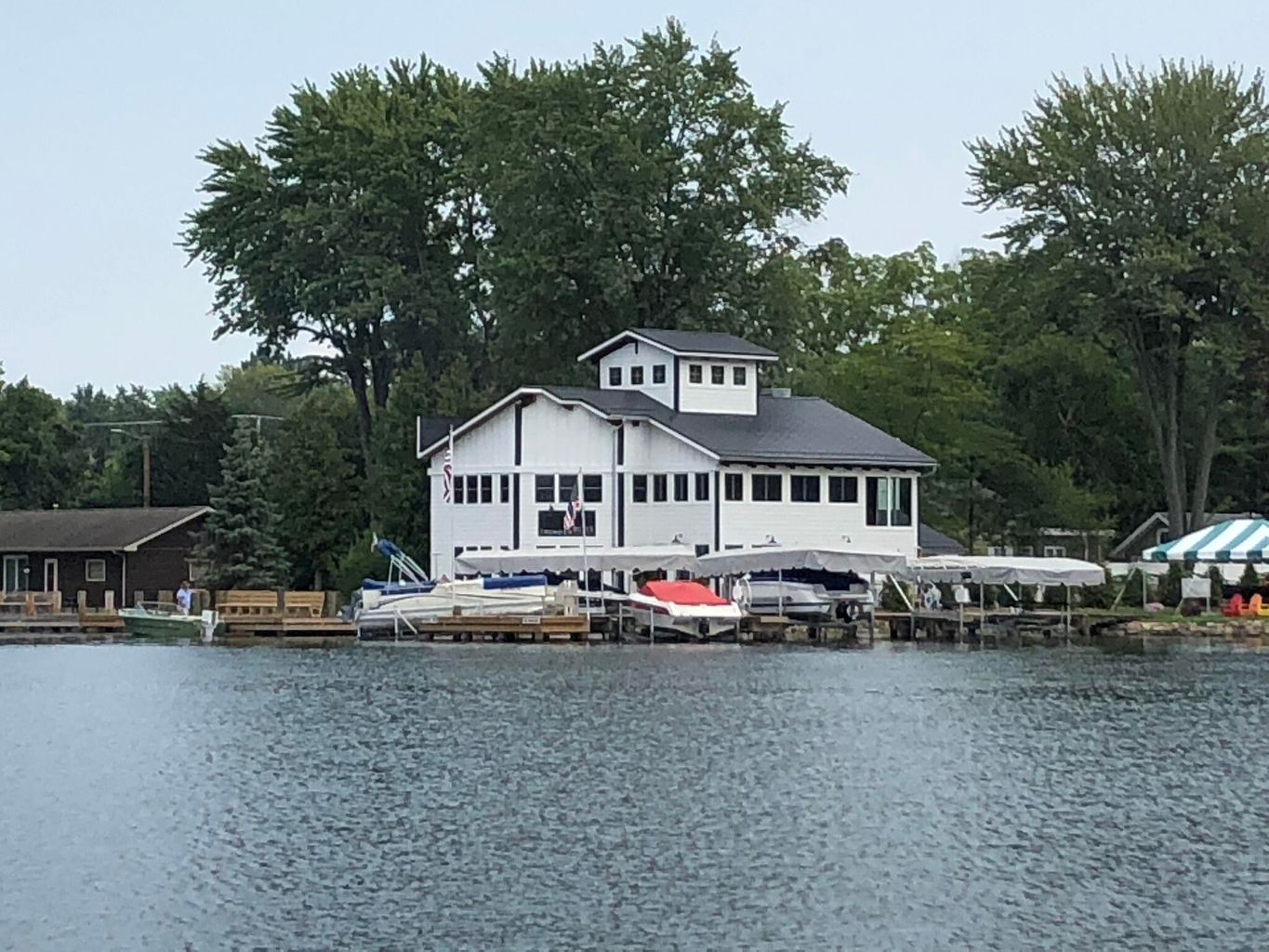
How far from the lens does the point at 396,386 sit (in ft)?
310

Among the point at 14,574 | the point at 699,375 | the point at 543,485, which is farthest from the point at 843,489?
the point at 14,574

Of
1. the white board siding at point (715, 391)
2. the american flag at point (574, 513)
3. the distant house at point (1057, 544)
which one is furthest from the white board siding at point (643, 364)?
the distant house at point (1057, 544)

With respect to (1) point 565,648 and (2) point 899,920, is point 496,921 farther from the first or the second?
(1) point 565,648

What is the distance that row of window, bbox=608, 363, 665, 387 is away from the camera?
84.5 meters

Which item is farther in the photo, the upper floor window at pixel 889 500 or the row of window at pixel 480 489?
the row of window at pixel 480 489

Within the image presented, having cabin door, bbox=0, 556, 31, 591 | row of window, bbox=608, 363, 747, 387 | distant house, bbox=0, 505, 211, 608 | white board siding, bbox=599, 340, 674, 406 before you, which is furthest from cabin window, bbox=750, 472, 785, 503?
cabin door, bbox=0, 556, 31, 591

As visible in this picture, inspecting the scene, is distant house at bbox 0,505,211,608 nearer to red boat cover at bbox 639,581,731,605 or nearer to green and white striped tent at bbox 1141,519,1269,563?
red boat cover at bbox 639,581,731,605

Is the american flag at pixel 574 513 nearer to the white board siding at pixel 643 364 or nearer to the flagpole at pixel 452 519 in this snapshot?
the flagpole at pixel 452 519

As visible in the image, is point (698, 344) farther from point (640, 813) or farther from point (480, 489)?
point (640, 813)

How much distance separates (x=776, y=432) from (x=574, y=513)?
771cm

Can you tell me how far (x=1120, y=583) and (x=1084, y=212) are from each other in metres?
15.4

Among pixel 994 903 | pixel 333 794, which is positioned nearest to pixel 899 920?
pixel 994 903

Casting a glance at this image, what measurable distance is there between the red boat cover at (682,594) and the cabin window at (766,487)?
744 centimetres

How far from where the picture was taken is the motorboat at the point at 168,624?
259ft
